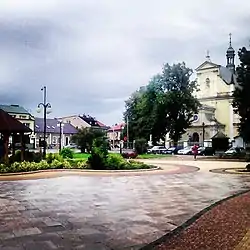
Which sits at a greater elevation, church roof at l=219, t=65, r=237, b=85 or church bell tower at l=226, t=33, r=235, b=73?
church bell tower at l=226, t=33, r=235, b=73

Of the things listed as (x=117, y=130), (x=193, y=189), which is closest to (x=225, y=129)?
(x=117, y=130)

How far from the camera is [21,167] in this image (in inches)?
774

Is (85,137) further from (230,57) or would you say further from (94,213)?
(230,57)

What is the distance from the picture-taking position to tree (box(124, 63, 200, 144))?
5403 centimetres

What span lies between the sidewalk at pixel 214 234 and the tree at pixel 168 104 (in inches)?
1798

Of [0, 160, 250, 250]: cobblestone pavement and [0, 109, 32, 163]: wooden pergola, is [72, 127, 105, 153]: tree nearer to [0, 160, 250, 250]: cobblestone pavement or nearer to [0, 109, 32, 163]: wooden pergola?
[0, 109, 32, 163]: wooden pergola

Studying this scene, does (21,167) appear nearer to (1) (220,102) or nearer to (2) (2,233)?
(2) (2,233)

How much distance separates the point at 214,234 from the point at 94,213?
117 inches

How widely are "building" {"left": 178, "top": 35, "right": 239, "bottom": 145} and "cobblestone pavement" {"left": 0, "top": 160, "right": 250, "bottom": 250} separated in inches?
2134

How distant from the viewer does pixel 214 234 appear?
6.34 meters

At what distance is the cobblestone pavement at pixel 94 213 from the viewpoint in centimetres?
614

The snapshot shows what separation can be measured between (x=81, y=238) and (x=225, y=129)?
212 feet

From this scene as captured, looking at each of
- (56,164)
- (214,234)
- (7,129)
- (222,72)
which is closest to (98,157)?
(56,164)

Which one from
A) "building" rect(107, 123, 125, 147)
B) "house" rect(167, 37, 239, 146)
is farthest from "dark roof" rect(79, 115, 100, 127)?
"house" rect(167, 37, 239, 146)
